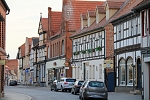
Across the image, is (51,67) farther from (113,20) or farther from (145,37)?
(145,37)

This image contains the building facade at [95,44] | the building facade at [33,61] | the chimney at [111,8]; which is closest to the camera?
the building facade at [95,44]

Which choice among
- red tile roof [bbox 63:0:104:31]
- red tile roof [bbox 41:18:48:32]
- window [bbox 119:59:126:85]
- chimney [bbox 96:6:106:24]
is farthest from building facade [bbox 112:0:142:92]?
red tile roof [bbox 41:18:48:32]

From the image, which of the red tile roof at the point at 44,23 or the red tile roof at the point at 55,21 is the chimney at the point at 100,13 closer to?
the red tile roof at the point at 55,21

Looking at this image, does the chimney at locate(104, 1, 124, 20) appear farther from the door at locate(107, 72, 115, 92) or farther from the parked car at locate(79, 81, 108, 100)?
the parked car at locate(79, 81, 108, 100)

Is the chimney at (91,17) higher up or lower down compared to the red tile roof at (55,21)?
lower down

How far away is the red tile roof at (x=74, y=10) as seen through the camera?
7288 cm

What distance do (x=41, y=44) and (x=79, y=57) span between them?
27.3 m

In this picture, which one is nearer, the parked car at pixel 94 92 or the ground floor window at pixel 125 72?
the parked car at pixel 94 92

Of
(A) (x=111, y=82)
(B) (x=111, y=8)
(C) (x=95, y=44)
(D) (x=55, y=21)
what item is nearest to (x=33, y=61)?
(D) (x=55, y=21)

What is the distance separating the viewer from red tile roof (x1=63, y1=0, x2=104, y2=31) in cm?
7288

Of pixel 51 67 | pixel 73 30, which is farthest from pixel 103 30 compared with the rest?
pixel 51 67

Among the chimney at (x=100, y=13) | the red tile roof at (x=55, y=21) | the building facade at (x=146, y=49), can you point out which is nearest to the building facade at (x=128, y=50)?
the building facade at (x=146, y=49)

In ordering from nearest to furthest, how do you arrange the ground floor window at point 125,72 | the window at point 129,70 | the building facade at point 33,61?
the window at point 129,70 < the ground floor window at point 125,72 < the building facade at point 33,61

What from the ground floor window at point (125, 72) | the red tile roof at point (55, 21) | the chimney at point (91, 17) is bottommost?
the ground floor window at point (125, 72)
